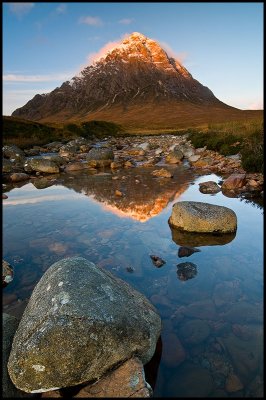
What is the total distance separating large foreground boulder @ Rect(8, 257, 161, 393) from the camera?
374 cm

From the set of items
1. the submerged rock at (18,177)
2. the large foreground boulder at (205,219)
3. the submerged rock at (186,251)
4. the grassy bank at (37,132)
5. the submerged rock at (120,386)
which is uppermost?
the grassy bank at (37,132)

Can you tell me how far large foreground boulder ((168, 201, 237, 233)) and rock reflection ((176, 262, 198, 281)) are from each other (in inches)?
64.8

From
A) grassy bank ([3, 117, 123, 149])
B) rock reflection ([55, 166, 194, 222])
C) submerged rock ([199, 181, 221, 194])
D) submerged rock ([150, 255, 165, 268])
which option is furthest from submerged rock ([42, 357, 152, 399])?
grassy bank ([3, 117, 123, 149])

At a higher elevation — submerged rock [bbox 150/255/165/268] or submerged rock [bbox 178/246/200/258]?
submerged rock [bbox 178/246/200/258]

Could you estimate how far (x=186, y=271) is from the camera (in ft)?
22.4

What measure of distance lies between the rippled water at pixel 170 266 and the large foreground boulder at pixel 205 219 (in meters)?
0.30

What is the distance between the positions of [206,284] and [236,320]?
3.78 feet

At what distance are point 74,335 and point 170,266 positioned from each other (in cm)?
360

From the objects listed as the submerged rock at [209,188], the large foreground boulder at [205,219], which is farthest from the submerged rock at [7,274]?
the submerged rock at [209,188]

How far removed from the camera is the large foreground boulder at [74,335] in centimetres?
374

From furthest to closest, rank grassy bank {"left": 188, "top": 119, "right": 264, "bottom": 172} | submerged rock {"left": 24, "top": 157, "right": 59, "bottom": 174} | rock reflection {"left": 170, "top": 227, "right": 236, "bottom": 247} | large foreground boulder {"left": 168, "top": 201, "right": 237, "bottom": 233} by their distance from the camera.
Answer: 1. submerged rock {"left": 24, "top": 157, "right": 59, "bottom": 174}
2. grassy bank {"left": 188, "top": 119, "right": 264, "bottom": 172}
3. large foreground boulder {"left": 168, "top": 201, "right": 237, "bottom": 233}
4. rock reflection {"left": 170, "top": 227, "right": 236, "bottom": 247}

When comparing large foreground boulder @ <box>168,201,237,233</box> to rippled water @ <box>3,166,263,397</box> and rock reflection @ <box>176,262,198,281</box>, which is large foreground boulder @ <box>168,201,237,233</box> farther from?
rock reflection @ <box>176,262,198,281</box>

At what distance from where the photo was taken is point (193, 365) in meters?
4.39

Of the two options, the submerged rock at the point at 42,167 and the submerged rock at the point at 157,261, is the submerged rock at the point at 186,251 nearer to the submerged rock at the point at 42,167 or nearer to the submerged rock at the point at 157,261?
the submerged rock at the point at 157,261
